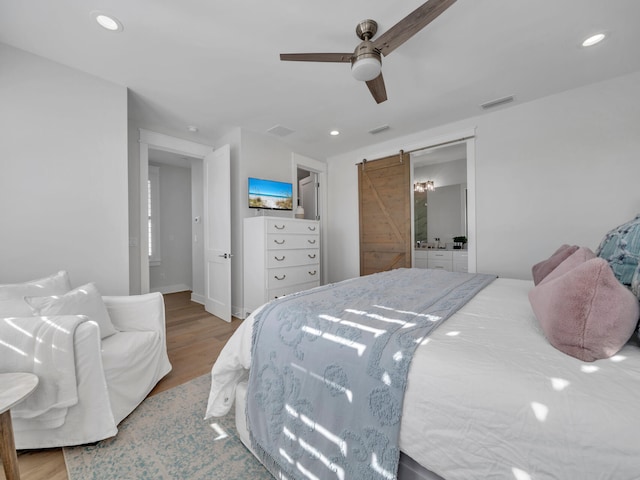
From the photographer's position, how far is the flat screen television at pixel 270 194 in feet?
11.4

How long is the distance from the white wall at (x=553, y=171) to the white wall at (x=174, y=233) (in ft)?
15.3

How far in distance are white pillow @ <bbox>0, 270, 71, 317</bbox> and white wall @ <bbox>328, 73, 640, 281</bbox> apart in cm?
405

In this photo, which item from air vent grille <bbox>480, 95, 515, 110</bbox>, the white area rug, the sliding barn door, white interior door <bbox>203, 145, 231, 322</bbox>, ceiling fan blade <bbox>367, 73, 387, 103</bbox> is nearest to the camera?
the white area rug

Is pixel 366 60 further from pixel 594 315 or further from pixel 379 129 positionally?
pixel 379 129

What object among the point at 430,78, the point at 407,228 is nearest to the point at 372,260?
the point at 407,228

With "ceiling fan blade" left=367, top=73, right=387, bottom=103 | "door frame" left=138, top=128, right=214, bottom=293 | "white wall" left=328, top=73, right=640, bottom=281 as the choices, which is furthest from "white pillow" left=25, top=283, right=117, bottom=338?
"white wall" left=328, top=73, right=640, bottom=281

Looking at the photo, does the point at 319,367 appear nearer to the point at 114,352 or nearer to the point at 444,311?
the point at 444,311

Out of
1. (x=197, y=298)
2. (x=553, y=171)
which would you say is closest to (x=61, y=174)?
(x=197, y=298)

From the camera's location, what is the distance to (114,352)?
1.53 m

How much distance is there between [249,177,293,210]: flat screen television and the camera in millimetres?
3479

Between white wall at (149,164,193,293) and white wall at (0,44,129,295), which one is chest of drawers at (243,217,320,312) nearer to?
white wall at (0,44,129,295)

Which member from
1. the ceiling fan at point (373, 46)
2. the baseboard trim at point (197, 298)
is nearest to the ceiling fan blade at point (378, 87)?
the ceiling fan at point (373, 46)

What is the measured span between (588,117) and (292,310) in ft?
11.6

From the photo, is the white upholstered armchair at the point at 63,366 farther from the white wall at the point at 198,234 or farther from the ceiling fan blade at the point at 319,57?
the white wall at the point at 198,234
